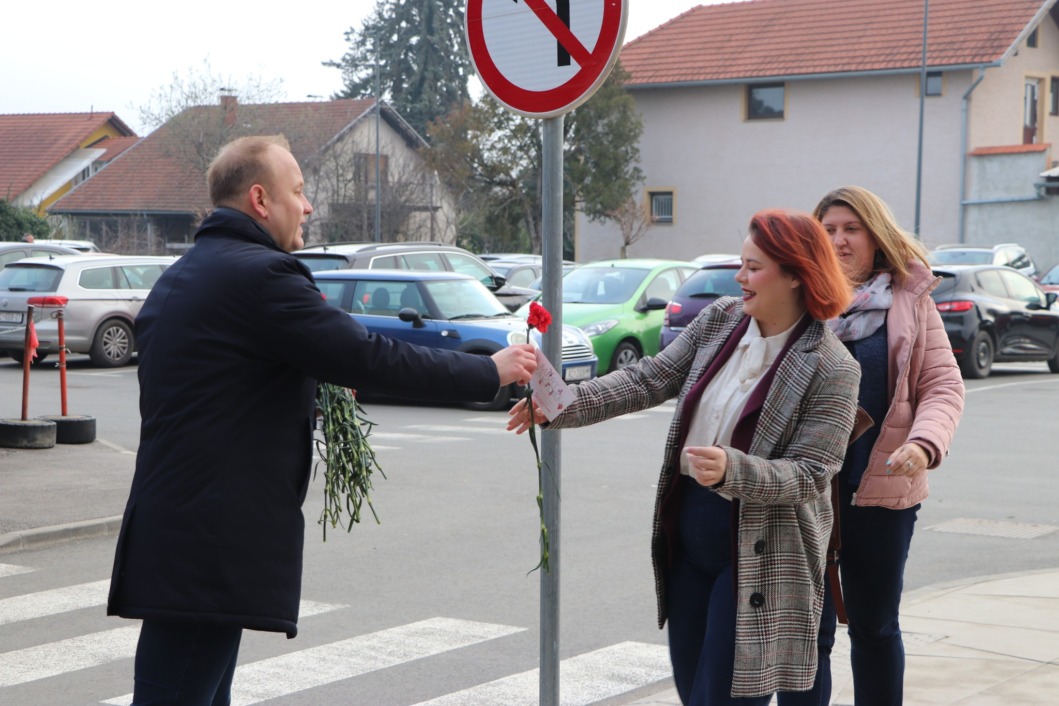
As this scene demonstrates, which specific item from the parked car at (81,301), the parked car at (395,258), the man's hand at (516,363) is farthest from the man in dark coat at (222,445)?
the parked car at (81,301)

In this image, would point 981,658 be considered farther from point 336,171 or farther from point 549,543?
point 336,171

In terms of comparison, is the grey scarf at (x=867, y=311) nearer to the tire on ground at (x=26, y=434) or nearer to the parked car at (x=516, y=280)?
the tire on ground at (x=26, y=434)

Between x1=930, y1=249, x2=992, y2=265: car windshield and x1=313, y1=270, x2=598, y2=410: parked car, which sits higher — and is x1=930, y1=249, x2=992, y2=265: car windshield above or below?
above

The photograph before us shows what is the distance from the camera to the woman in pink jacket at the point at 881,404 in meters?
4.32

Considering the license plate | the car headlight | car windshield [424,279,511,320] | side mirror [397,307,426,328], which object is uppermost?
car windshield [424,279,511,320]

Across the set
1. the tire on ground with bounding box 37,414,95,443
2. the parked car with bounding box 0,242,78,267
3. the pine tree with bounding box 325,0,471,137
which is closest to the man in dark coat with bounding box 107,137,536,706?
the tire on ground with bounding box 37,414,95,443

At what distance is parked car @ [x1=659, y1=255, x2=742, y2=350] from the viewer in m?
18.6

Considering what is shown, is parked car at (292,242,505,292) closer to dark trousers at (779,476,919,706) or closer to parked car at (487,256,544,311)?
parked car at (487,256,544,311)

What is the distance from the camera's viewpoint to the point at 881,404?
4.40m

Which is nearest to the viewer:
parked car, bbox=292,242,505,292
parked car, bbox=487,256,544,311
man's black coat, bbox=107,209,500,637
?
man's black coat, bbox=107,209,500,637

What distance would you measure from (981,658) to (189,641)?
3770 millimetres

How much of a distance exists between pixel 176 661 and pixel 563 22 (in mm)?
1939

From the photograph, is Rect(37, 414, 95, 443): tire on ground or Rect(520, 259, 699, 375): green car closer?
Rect(37, 414, 95, 443): tire on ground

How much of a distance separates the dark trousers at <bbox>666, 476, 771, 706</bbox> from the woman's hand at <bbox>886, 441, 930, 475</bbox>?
653mm
